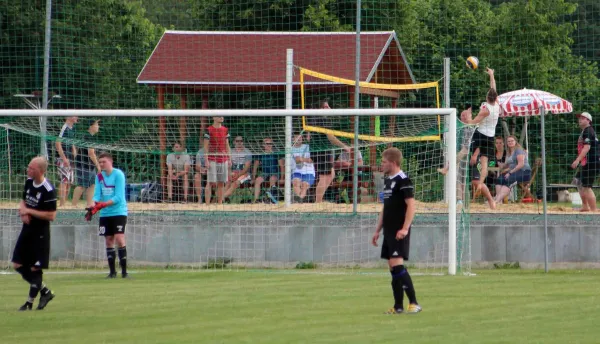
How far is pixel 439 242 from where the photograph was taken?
18781mm

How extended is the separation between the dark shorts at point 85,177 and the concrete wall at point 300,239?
1.22m

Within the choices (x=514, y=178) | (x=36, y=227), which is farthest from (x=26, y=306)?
(x=514, y=178)

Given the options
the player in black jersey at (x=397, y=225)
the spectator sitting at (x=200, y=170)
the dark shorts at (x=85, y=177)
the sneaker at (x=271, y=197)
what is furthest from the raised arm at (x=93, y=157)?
the player in black jersey at (x=397, y=225)

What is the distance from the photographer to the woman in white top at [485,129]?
19.9 meters

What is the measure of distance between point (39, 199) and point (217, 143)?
337 inches

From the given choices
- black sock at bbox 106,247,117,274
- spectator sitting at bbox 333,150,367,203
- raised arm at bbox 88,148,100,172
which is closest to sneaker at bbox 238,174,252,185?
spectator sitting at bbox 333,150,367,203

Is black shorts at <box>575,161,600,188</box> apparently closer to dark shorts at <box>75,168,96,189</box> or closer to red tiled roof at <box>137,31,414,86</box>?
red tiled roof at <box>137,31,414,86</box>

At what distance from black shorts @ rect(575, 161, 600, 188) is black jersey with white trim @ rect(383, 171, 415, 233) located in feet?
30.0

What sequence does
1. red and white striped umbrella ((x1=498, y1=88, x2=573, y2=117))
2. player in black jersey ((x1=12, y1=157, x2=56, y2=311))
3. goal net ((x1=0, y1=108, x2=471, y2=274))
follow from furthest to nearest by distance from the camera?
red and white striped umbrella ((x1=498, y1=88, x2=573, y2=117)) → goal net ((x1=0, y1=108, x2=471, y2=274)) → player in black jersey ((x1=12, y1=157, x2=56, y2=311))

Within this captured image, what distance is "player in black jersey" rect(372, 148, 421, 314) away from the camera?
37.7 feet

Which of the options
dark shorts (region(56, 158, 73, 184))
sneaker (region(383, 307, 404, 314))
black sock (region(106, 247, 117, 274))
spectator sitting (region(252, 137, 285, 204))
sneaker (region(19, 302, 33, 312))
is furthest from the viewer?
dark shorts (region(56, 158, 73, 184))

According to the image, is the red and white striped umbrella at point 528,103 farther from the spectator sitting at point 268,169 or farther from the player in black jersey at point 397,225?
the player in black jersey at point 397,225

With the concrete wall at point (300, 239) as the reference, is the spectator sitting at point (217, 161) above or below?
above

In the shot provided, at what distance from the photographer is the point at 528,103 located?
2497cm
